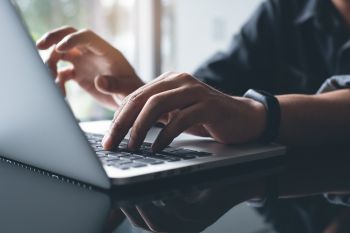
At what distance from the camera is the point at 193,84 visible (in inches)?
26.4

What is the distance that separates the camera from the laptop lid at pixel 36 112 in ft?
1.52

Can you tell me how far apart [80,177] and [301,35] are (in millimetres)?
1004

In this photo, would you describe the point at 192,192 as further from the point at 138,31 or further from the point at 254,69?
the point at 138,31

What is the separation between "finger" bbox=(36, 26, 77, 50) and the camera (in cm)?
93

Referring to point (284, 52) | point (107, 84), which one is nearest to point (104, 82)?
point (107, 84)

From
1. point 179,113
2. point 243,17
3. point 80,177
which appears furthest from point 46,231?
point 243,17

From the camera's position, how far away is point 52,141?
52 cm

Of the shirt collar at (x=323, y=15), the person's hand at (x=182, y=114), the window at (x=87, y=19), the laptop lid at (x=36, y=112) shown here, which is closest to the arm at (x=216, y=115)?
the person's hand at (x=182, y=114)

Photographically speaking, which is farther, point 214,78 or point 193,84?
point 214,78

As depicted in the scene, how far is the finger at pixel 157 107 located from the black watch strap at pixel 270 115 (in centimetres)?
15

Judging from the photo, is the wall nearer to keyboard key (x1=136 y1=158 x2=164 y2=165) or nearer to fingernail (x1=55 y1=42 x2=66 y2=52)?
fingernail (x1=55 y1=42 x2=66 y2=52)

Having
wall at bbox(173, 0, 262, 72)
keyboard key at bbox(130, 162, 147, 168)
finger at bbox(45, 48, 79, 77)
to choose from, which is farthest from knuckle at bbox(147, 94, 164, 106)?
wall at bbox(173, 0, 262, 72)

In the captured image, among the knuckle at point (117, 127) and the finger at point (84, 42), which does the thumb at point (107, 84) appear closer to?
the finger at point (84, 42)

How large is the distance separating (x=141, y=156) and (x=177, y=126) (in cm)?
7
